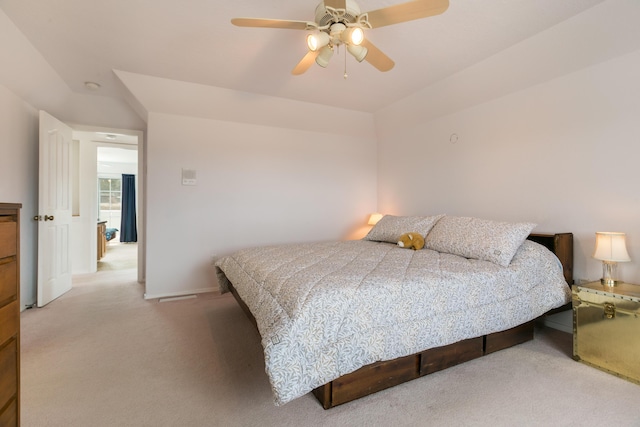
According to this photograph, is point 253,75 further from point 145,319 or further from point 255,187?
point 145,319

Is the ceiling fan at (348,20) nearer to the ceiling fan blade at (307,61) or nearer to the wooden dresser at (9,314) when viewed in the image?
the ceiling fan blade at (307,61)

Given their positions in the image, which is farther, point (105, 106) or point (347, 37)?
point (105, 106)

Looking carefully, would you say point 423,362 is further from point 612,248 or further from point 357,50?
point 357,50

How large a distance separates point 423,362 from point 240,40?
270 cm

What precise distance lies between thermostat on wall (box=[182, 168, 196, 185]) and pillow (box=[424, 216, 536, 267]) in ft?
9.20

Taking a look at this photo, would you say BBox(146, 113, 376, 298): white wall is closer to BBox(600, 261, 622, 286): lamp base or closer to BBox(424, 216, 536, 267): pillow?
BBox(424, 216, 536, 267): pillow

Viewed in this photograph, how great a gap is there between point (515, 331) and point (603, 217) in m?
1.14

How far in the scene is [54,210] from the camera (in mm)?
3229

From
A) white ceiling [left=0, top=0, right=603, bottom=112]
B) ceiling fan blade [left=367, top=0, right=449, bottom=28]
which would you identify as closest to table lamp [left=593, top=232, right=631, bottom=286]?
white ceiling [left=0, top=0, right=603, bottom=112]

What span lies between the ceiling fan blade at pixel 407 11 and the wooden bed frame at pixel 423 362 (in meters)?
1.91

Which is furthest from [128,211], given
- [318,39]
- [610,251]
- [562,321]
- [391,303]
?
[610,251]

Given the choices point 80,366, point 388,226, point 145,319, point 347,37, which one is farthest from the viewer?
point 388,226

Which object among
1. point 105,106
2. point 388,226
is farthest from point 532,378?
point 105,106

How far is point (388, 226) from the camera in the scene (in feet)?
10.6
